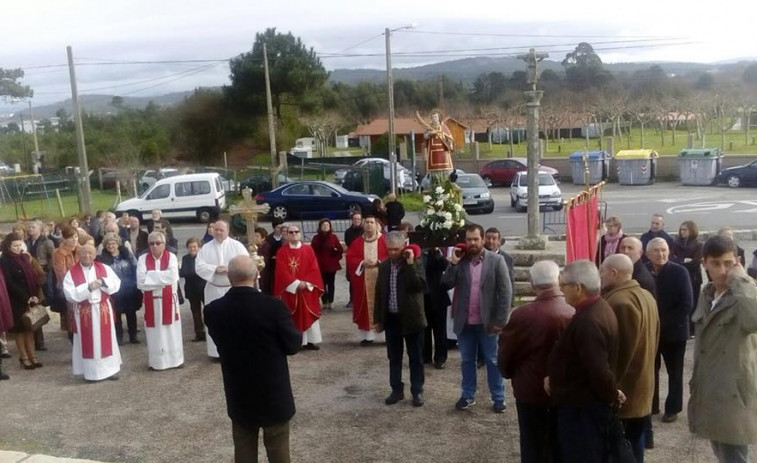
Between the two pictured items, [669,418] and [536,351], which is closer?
[536,351]

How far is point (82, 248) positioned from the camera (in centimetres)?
873

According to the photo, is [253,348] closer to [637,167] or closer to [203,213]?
[203,213]

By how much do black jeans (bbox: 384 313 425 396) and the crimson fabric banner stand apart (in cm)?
307

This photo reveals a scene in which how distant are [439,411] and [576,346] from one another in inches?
115

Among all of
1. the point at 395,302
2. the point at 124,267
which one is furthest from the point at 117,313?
the point at 395,302

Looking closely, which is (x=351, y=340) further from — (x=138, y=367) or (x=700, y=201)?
(x=700, y=201)

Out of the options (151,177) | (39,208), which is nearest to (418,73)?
(151,177)

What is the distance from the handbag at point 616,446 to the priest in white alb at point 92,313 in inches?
233

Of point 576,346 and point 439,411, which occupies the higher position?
point 576,346

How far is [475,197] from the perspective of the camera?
1025 inches

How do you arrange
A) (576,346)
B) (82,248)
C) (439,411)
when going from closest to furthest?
1. (576,346)
2. (439,411)
3. (82,248)

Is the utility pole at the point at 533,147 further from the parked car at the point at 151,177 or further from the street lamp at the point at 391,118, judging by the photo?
the parked car at the point at 151,177

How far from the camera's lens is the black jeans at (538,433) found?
527cm

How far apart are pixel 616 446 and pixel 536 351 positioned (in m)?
0.75
